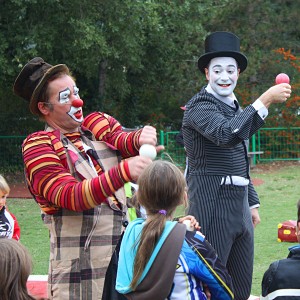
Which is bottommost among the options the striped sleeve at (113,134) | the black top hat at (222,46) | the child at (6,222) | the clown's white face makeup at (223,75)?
the child at (6,222)

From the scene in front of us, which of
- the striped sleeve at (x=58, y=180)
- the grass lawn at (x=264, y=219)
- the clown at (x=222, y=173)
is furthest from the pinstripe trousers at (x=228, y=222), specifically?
the grass lawn at (x=264, y=219)

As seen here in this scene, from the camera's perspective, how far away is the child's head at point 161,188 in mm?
3252

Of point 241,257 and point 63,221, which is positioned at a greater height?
point 63,221

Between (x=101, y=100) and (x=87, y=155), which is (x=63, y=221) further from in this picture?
(x=101, y=100)

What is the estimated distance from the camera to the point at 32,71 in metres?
3.89

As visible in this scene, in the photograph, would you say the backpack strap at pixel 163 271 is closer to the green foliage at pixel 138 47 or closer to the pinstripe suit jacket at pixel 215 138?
the pinstripe suit jacket at pixel 215 138

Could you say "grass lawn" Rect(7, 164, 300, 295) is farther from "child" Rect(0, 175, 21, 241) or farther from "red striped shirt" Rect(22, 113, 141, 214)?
"red striped shirt" Rect(22, 113, 141, 214)

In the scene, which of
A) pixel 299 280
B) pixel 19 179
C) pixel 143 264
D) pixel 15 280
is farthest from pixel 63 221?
pixel 19 179

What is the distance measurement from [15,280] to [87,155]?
1229mm

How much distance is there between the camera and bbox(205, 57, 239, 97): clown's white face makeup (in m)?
4.69

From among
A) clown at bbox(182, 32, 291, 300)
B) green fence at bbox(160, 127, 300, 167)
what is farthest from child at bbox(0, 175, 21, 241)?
green fence at bbox(160, 127, 300, 167)

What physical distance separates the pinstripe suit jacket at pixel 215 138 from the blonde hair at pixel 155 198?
0.96 meters

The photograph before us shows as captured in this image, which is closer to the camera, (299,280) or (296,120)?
(299,280)

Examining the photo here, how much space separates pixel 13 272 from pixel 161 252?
0.77 meters
